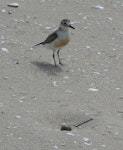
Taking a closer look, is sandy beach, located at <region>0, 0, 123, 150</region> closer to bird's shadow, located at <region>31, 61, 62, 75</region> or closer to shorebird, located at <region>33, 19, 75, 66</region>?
bird's shadow, located at <region>31, 61, 62, 75</region>

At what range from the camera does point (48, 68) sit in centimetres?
1020

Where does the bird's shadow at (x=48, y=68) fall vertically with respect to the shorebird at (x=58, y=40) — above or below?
below

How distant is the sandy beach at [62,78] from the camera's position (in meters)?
7.97

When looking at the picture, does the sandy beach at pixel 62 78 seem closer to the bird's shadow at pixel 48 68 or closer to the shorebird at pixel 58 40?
the bird's shadow at pixel 48 68

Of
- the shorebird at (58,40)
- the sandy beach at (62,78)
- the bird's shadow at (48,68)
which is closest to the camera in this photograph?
the sandy beach at (62,78)

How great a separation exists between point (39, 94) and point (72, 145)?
161 cm

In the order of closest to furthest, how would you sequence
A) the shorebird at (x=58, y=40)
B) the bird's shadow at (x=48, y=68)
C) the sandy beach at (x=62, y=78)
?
the sandy beach at (x=62, y=78) → the bird's shadow at (x=48, y=68) → the shorebird at (x=58, y=40)

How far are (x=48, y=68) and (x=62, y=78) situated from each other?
1.27 ft

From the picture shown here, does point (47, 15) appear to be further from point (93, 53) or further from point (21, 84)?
point (21, 84)

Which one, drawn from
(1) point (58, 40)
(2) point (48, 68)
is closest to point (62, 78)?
(2) point (48, 68)

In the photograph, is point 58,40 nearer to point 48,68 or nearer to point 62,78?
point 48,68

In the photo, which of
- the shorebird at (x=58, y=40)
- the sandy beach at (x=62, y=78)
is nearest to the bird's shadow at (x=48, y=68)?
the sandy beach at (x=62, y=78)

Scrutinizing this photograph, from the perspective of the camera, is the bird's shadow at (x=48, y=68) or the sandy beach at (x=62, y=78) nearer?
the sandy beach at (x=62, y=78)

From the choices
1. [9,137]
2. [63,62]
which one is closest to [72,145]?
[9,137]
